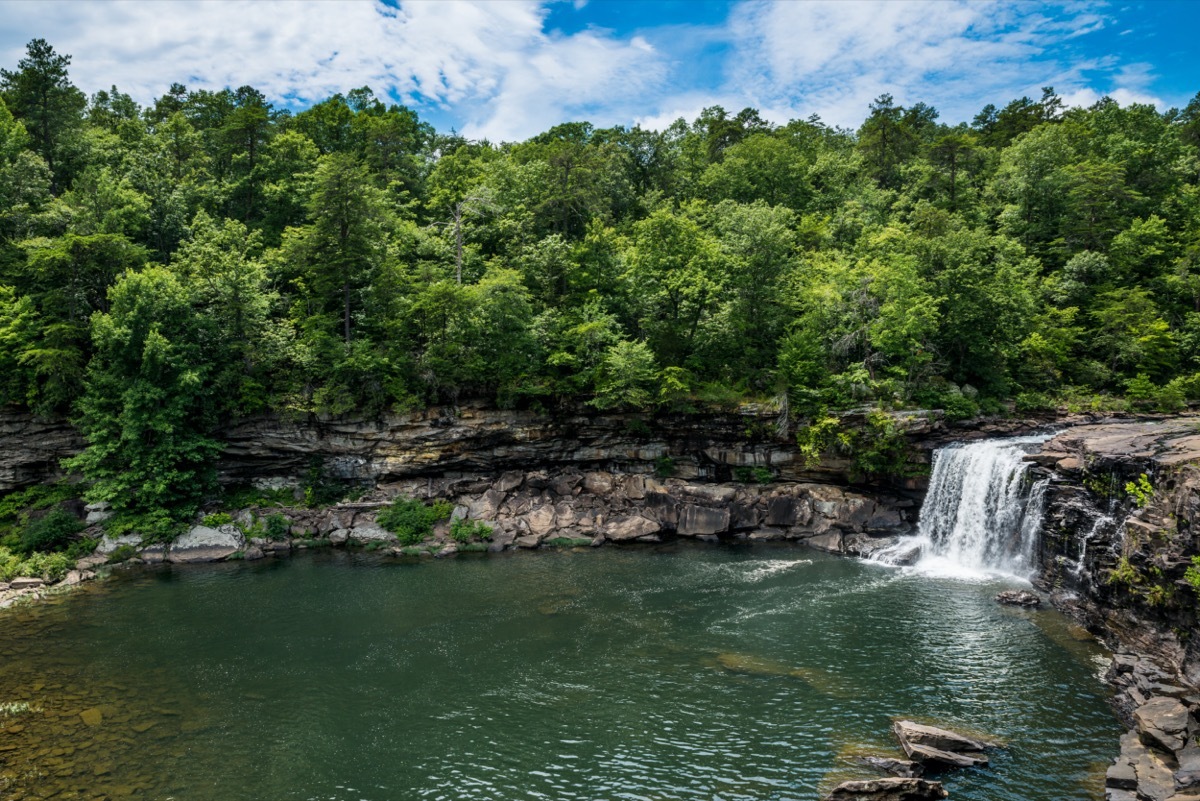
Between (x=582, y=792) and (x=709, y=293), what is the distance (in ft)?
102

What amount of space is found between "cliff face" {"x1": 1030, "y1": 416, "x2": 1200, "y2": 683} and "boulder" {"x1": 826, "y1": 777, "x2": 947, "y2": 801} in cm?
964

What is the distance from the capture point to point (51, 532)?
33.2 metres

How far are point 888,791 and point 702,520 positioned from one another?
75.2ft

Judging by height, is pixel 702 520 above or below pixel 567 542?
above

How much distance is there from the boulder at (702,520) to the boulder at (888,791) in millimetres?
22416

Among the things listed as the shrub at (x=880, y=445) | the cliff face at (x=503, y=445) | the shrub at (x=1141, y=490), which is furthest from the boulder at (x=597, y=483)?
the shrub at (x=1141, y=490)

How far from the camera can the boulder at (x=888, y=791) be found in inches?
550

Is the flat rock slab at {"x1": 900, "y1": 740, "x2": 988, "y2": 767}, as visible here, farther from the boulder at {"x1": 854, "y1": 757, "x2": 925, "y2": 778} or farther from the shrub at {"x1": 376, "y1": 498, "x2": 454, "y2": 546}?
the shrub at {"x1": 376, "y1": 498, "x2": 454, "y2": 546}

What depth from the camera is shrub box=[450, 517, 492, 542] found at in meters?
36.3

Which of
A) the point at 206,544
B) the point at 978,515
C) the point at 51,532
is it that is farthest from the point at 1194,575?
the point at 51,532

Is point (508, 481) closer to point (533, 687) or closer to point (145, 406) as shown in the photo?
point (145, 406)

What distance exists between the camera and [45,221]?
39.7 meters

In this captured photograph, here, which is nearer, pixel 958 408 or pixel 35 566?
pixel 35 566

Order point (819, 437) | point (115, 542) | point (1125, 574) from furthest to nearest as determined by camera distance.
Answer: point (819, 437), point (115, 542), point (1125, 574)
